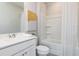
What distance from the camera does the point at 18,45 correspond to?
152 cm

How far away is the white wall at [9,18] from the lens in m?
1.74

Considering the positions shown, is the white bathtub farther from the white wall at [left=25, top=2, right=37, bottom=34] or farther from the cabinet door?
the white wall at [left=25, top=2, right=37, bottom=34]

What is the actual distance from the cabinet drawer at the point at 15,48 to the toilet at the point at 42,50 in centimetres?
17

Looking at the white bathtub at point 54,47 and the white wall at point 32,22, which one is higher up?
the white wall at point 32,22

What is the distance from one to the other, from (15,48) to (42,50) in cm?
59

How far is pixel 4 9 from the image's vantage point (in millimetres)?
1769

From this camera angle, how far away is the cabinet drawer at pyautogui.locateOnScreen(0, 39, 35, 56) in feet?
4.20

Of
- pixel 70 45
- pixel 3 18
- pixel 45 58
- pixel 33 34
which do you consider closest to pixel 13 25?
pixel 3 18

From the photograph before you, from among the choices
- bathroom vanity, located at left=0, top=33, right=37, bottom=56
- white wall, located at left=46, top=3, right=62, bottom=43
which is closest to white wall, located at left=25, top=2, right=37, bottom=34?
bathroom vanity, located at left=0, top=33, right=37, bottom=56

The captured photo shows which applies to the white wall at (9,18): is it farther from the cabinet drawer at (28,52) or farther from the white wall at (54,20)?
the white wall at (54,20)

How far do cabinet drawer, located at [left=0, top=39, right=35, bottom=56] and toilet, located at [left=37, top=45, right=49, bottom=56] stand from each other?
0.17 m

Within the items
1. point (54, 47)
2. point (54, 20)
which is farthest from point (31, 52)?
point (54, 20)

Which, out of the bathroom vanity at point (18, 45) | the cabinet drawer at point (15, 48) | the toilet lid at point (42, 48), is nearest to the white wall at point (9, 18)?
the bathroom vanity at point (18, 45)

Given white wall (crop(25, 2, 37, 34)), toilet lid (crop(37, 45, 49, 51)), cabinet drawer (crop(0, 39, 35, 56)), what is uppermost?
white wall (crop(25, 2, 37, 34))
